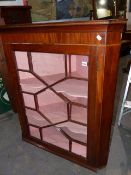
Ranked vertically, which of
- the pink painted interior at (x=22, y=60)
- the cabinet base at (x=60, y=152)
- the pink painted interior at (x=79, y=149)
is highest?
the pink painted interior at (x=22, y=60)

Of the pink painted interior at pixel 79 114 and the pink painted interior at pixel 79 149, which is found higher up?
the pink painted interior at pixel 79 114

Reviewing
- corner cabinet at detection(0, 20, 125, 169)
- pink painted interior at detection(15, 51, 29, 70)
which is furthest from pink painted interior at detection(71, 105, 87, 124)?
pink painted interior at detection(15, 51, 29, 70)

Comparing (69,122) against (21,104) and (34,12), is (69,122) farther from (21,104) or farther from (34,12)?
(34,12)

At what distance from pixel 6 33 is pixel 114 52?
79 cm

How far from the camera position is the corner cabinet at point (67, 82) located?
106 cm

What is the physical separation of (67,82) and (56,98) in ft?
0.61

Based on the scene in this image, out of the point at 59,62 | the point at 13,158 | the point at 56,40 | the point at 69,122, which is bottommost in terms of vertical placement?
the point at 13,158

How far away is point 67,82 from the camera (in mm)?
1358

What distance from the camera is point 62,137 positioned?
1.61 m

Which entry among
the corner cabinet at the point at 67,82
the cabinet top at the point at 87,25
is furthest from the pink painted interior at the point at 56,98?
the cabinet top at the point at 87,25

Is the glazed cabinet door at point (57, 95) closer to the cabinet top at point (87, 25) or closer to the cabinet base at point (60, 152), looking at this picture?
the cabinet base at point (60, 152)

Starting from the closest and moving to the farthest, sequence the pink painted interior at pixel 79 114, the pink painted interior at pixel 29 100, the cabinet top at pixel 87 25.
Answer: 1. the cabinet top at pixel 87 25
2. the pink painted interior at pixel 79 114
3. the pink painted interior at pixel 29 100

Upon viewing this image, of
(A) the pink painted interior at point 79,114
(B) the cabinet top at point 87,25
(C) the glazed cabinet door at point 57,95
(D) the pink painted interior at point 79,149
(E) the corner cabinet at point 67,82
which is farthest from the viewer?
(D) the pink painted interior at point 79,149

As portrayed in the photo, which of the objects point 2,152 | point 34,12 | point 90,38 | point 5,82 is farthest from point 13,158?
point 34,12
